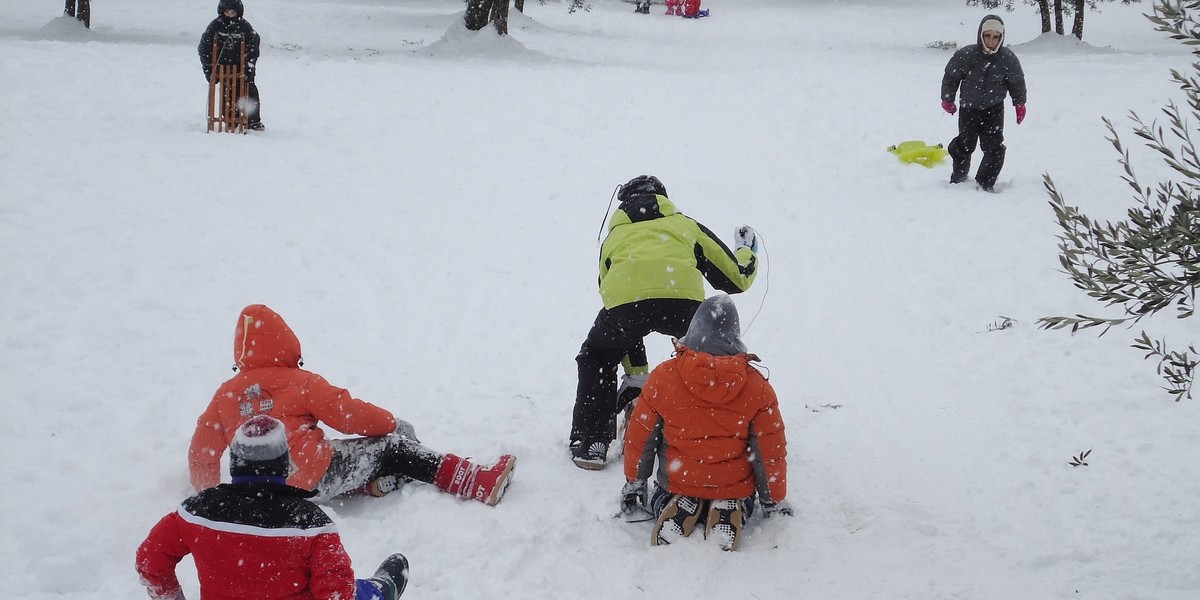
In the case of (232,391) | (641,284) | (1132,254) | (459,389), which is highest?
(1132,254)

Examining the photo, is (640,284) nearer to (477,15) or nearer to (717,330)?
(717,330)

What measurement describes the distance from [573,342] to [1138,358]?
4127 mm

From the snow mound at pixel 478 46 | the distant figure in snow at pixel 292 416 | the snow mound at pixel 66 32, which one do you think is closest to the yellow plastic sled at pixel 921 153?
the distant figure in snow at pixel 292 416

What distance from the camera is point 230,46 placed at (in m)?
11.8

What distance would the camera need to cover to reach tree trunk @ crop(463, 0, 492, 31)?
2041cm

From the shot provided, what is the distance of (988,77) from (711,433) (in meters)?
7.44

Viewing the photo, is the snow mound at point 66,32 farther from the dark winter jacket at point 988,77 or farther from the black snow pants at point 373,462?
the black snow pants at point 373,462

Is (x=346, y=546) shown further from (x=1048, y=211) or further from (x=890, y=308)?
Result: (x=1048, y=211)

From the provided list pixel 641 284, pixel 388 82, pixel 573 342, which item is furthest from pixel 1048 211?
pixel 388 82

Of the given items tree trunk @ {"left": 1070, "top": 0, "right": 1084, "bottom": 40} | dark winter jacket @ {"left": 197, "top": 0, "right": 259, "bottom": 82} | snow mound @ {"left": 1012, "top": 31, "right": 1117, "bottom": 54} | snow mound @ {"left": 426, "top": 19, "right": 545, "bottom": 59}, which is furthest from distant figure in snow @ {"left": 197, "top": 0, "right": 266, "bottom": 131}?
tree trunk @ {"left": 1070, "top": 0, "right": 1084, "bottom": 40}

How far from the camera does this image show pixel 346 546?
13.5ft

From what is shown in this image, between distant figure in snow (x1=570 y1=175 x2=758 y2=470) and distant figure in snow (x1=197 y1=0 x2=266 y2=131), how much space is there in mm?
8301

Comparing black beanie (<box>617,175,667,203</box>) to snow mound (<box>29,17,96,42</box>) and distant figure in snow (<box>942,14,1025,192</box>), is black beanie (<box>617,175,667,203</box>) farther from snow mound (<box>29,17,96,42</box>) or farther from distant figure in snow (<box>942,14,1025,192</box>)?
snow mound (<box>29,17,96,42</box>)

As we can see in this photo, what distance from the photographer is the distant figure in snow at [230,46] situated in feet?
38.6
